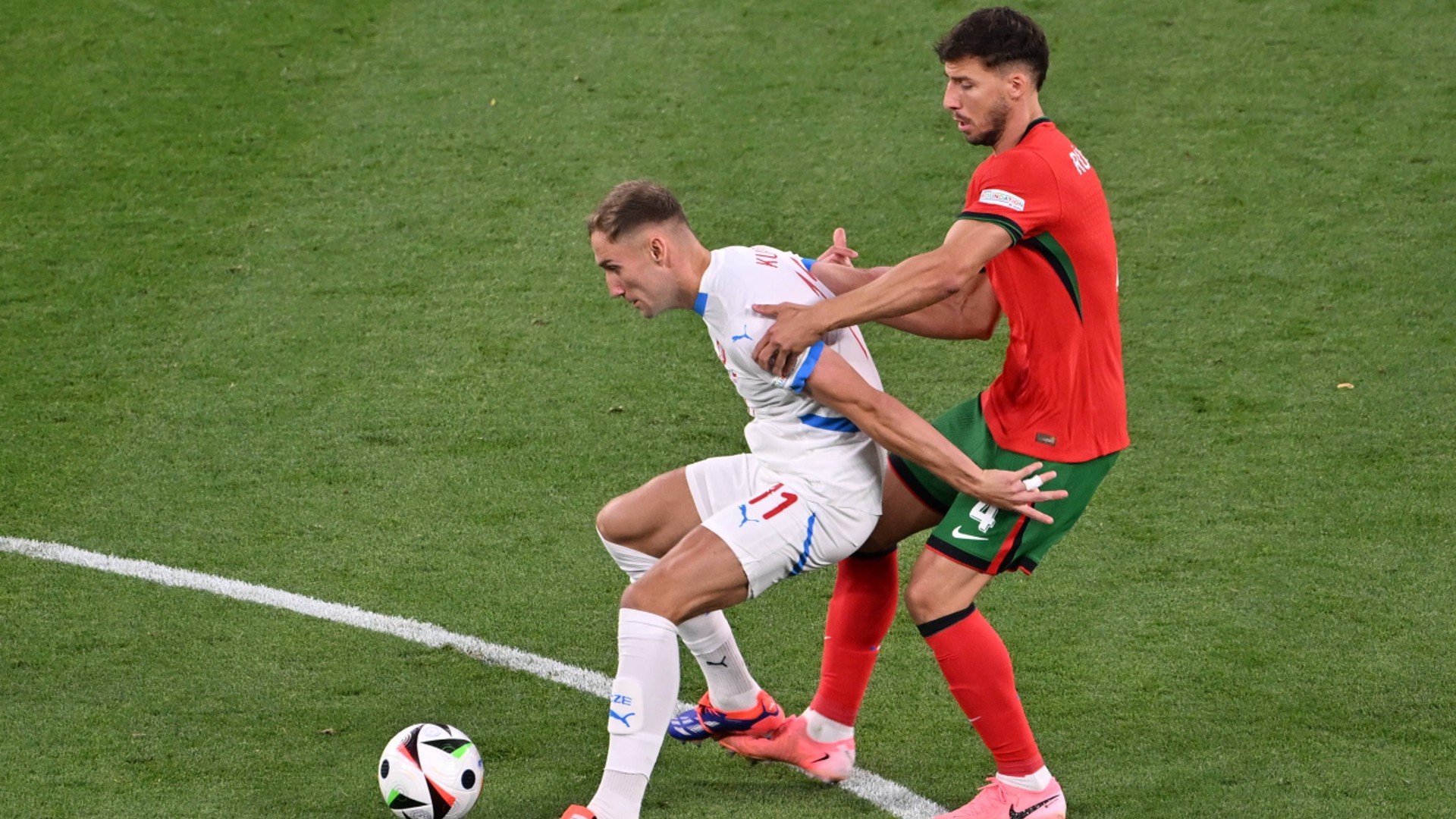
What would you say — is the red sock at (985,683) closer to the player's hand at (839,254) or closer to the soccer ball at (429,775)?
the player's hand at (839,254)

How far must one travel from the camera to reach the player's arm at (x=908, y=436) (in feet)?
13.9

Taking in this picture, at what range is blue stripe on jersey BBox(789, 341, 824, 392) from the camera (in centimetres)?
427

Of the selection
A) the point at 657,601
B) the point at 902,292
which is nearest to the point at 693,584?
the point at 657,601

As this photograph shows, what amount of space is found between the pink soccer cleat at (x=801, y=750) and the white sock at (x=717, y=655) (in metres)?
0.13

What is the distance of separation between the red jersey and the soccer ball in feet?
5.65

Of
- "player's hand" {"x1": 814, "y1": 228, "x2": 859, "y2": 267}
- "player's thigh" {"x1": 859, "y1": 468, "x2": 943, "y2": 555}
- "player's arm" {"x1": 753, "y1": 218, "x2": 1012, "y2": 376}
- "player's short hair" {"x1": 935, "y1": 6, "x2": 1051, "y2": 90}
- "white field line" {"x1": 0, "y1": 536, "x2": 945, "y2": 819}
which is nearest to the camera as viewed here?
"player's arm" {"x1": 753, "y1": 218, "x2": 1012, "y2": 376}

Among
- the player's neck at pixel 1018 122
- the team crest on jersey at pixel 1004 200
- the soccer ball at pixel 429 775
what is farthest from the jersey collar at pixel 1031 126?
the soccer ball at pixel 429 775

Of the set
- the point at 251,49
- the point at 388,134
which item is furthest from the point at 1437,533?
the point at 251,49

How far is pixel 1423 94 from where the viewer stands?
9523mm

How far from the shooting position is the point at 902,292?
421 centimetres

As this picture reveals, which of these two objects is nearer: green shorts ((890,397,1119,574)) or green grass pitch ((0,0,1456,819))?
green shorts ((890,397,1119,574))

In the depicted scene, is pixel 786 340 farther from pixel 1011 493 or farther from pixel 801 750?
pixel 801 750

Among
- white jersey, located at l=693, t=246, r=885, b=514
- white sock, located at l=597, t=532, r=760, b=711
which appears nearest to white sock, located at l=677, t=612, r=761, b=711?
white sock, located at l=597, t=532, r=760, b=711

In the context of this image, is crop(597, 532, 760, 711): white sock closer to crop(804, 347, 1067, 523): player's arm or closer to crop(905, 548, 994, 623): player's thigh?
crop(905, 548, 994, 623): player's thigh
